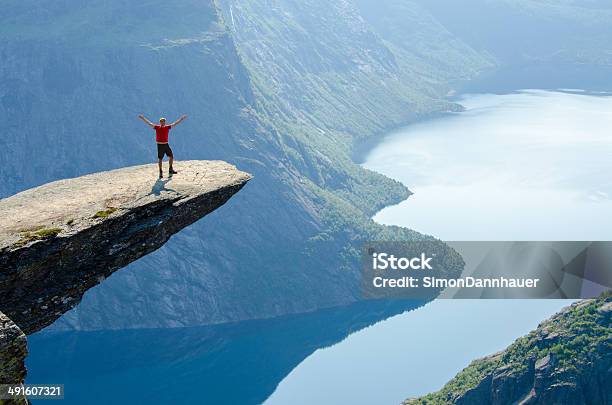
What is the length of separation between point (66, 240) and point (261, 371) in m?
164

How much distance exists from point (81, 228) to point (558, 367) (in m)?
75.0

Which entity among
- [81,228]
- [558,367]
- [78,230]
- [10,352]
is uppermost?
[81,228]

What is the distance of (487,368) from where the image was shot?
355 ft

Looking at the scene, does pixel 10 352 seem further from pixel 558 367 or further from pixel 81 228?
pixel 558 367

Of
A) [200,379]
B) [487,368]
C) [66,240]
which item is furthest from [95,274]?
[200,379]

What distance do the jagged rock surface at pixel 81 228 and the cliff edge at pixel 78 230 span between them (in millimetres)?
47

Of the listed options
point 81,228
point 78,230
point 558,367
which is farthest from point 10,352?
point 558,367

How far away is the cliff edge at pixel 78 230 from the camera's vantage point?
34812 mm

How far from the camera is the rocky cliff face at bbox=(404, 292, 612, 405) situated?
92.5 metres

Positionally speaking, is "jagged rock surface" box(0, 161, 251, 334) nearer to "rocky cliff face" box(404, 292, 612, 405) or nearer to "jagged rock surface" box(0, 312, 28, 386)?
"jagged rock surface" box(0, 312, 28, 386)

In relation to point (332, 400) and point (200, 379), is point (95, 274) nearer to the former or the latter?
point (332, 400)

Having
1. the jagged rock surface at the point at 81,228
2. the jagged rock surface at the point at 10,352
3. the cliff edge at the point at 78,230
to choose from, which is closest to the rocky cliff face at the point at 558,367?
the cliff edge at the point at 78,230

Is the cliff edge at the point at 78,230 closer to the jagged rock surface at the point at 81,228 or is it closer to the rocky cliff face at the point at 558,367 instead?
the jagged rock surface at the point at 81,228

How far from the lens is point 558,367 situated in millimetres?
94438
